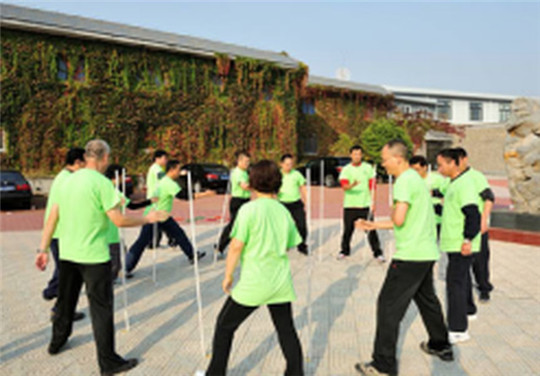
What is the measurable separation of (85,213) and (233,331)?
1429mm

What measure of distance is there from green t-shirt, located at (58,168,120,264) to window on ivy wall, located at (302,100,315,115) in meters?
28.1

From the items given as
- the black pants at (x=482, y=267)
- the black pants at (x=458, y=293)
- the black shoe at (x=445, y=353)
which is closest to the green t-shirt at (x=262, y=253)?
the black shoe at (x=445, y=353)

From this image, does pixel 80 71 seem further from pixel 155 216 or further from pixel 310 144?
pixel 155 216

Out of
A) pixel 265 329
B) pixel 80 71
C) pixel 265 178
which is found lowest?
pixel 265 329

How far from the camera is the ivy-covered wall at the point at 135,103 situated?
19719 mm

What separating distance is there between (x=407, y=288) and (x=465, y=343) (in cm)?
117

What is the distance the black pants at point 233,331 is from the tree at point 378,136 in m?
24.5

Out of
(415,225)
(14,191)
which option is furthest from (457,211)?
(14,191)

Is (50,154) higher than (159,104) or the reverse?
the reverse

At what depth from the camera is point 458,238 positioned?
425cm

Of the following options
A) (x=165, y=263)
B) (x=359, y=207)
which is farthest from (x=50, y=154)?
(x=359, y=207)

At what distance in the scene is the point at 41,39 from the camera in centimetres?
2002

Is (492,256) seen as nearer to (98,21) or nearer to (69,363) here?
(69,363)

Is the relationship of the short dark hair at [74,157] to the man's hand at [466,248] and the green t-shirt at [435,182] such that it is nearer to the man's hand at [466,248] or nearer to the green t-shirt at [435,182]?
the man's hand at [466,248]
